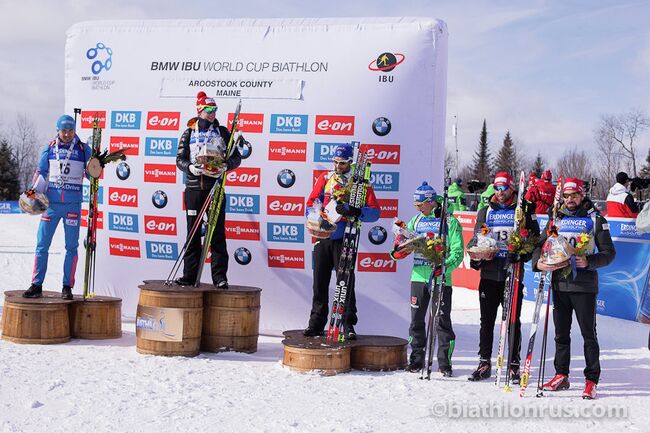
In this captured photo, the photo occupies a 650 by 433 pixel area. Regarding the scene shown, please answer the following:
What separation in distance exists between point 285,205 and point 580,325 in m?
3.50

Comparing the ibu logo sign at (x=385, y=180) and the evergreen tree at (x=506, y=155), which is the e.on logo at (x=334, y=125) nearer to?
the ibu logo sign at (x=385, y=180)

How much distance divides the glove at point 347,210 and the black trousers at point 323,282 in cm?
48

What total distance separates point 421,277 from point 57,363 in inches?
134

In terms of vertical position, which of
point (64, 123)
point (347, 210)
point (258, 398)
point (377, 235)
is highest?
point (64, 123)

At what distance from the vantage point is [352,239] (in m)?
6.53

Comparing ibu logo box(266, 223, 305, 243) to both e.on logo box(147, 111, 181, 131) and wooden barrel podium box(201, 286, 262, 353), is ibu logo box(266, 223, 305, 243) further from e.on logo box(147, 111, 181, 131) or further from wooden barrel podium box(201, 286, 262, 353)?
e.on logo box(147, 111, 181, 131)

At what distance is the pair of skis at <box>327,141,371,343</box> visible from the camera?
6445 millimetres

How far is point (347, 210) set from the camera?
638 cm

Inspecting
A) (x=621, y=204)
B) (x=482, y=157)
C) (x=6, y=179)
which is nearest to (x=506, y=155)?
(x=482, y=157)

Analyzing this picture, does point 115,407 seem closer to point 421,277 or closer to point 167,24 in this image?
point 421,277

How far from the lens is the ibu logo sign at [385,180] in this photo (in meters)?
7.60

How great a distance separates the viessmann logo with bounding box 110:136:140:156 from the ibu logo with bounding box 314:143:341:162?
224cm

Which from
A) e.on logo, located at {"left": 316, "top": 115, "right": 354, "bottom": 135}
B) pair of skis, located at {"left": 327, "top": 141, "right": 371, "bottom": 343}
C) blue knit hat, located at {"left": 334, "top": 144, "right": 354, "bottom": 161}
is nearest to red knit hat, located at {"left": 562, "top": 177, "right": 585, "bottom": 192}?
pair of skis, located at {"left": 327, "top": 141, "right": 371, "bottom": 343}

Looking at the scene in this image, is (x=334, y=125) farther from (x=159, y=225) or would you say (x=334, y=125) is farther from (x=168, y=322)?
(x=168, y=322)
